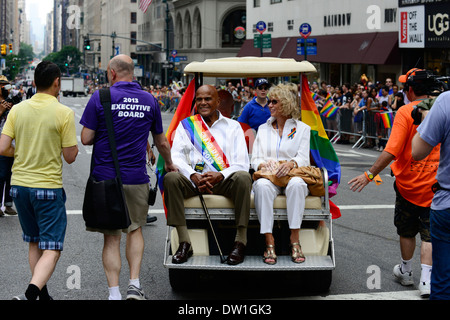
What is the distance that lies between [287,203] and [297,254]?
1.50ft

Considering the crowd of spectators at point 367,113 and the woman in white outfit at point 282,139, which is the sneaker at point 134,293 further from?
the crowd of spectators at point 367,113

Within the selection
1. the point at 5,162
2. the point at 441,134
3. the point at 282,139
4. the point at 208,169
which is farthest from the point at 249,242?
the point at 5,162

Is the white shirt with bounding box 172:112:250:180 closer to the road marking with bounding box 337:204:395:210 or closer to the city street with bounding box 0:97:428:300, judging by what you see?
the city street with bounding box 0:97:428:300

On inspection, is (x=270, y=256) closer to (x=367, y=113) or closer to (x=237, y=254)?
(x=237, y=254)

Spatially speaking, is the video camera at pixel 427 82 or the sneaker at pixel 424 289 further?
the sneaker at pixel 424 289

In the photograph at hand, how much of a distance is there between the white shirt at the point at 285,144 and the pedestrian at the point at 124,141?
1317 millimetres

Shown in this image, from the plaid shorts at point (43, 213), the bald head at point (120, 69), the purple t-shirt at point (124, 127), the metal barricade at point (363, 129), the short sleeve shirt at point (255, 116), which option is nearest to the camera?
the plaid shorts at point (43, 213)

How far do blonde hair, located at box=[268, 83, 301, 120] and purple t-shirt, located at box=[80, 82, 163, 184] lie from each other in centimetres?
149

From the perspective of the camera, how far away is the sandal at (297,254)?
6.16 m

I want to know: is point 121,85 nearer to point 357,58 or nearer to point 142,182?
point 142,182

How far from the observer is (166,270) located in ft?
24.1

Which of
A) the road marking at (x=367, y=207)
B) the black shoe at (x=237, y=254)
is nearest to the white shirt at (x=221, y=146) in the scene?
the black shoe at (x=237, y=254)

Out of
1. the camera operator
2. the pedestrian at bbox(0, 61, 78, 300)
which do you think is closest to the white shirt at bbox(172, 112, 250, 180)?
the pedestrian at bbox(0, 61, 78, 300)

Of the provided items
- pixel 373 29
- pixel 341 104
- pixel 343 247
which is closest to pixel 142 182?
pixel 343 247
